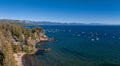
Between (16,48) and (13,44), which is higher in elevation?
(13,44)

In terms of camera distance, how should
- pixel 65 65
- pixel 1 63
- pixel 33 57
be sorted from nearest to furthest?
pixel 1 63 → pixel 65 65 → pixel 33 57

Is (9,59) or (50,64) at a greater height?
(9,59)

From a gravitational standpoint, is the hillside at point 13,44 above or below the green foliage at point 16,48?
above

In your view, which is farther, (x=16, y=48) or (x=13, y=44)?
(x=13, y=44)

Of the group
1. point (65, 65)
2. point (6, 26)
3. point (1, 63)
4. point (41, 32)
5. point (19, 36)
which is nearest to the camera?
point (1, 63)

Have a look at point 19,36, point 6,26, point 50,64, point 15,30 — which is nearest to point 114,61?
point 50,64

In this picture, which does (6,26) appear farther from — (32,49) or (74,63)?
(74,63)

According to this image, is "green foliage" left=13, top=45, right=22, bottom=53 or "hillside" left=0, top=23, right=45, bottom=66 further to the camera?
"green foliage" left=13, top=45, right=22, bottom=53

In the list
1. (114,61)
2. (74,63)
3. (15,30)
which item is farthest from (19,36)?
(114,61)

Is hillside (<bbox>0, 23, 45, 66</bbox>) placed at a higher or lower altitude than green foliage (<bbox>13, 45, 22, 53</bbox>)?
higher

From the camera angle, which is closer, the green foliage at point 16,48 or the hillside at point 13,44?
the hillside at point 13,44

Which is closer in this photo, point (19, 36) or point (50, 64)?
point (50, 64)
